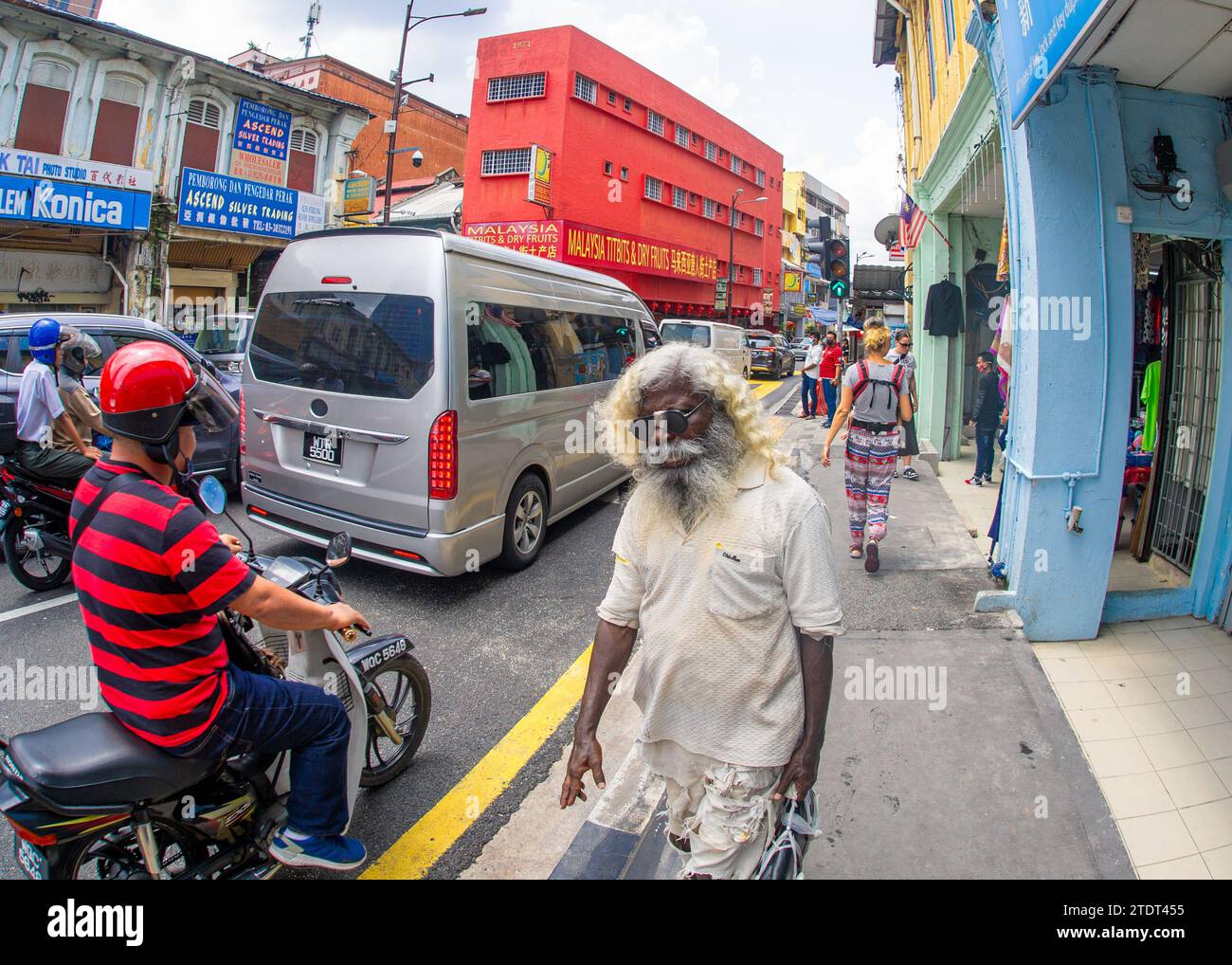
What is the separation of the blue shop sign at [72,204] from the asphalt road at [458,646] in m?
12.8

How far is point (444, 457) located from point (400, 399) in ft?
1.55

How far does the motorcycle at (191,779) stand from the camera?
196cm

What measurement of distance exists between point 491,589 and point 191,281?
18421mm

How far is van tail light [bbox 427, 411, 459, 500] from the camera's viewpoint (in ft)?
15.7

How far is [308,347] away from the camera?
5.23m

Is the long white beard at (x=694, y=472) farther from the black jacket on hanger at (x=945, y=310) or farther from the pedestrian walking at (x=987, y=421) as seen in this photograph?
the black jacket on hanger at (x=945, y=310)

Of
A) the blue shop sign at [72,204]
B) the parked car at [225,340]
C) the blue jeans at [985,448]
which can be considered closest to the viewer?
the blue jeans at [985,448]

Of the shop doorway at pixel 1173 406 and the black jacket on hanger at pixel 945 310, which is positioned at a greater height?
the black jacket on hanger at pixel 945 310

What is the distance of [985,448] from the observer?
28.8ft

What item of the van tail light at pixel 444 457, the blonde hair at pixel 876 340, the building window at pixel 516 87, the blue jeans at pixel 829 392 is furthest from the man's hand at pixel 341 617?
the building window at pixel 516 87

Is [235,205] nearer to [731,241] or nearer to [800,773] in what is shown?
[800,773]

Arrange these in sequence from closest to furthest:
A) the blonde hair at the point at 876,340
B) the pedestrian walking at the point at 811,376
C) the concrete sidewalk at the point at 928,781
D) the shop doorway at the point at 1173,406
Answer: the concrete sidewalk at the point at 928,781 → the shop doorway at the point at 1173,406 → the blonde hair at the point at 876,340 → the pedestrian walking at the point at 811,376

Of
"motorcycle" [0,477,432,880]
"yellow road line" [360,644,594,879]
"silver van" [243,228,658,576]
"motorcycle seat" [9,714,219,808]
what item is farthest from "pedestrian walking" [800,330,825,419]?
"motorcycle seat" [9,714,219,808]

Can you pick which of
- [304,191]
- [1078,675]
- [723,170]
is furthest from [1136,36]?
[723,170]
